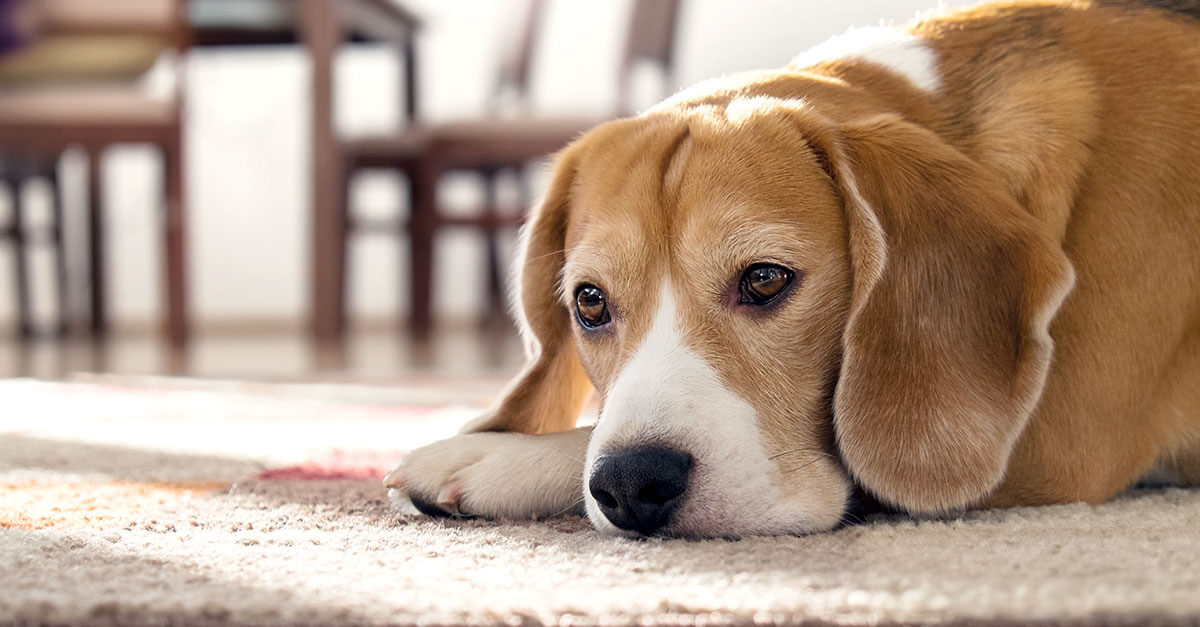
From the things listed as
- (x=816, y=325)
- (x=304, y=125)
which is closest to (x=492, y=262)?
(x=304, y=125)

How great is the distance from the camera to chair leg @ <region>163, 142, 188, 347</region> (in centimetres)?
502

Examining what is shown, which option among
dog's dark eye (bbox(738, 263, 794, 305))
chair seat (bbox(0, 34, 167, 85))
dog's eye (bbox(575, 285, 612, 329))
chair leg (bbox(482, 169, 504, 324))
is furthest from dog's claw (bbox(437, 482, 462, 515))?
chair leg (bbox(482, 169, 504, 324))

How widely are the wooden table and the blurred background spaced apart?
1 cm

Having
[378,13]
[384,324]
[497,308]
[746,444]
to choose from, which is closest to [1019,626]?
[746,444]

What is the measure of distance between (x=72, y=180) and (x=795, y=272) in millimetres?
8061

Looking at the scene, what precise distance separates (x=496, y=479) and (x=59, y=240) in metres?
6.71

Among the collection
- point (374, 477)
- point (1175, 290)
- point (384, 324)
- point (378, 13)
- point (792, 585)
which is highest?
point (378, 13)

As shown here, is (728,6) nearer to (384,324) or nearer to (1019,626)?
(384,324)

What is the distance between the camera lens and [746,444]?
1.47 meters

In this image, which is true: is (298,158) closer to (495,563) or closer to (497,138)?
(497,138)

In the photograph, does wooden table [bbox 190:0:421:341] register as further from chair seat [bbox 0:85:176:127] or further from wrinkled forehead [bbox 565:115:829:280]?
wrinkled forehead [bbox 565:115:829:280]

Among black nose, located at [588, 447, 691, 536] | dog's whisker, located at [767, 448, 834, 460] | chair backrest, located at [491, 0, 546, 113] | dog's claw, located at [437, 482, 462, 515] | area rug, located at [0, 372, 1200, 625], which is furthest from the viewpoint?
chair backrest, located at [491, 0, 546, 113]

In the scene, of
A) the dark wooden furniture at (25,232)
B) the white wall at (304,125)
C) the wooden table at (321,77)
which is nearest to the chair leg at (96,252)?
the dark wooden furniture at (25,232)

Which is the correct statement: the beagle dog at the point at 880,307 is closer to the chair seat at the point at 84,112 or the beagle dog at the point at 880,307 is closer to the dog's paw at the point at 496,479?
the dog's paw at the point at 496,479
